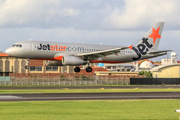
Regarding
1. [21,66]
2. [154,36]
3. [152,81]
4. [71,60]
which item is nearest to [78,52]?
[71,60]

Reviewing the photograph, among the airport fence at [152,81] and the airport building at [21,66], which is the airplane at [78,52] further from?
the airport building at [21,66]

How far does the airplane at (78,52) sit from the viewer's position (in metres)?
48.8

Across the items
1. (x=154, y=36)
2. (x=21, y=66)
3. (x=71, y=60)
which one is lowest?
(x=71, y=60)

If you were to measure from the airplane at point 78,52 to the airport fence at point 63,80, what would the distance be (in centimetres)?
1167

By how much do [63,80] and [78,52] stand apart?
62.4 feet

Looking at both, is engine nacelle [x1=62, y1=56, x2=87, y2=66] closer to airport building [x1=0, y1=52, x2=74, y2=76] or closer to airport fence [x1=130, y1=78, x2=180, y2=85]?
airport fence [x1=130, y1=78, x2=180, y2=85]

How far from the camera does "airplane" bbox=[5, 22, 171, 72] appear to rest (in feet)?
160

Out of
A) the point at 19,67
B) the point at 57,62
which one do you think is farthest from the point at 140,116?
the point at 19,67

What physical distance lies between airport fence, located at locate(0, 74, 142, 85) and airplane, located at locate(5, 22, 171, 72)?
11.7 metres

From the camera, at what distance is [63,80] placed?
69.7 meters

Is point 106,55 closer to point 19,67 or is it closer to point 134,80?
point 134,80

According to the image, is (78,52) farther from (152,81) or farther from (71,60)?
(152,81)

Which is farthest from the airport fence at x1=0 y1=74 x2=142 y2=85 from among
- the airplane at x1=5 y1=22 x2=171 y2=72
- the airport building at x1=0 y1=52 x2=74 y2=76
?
the airport building at x1=0 y1=52 x2=74 y2=76

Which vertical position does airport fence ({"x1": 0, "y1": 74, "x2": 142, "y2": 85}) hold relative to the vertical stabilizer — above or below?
below
